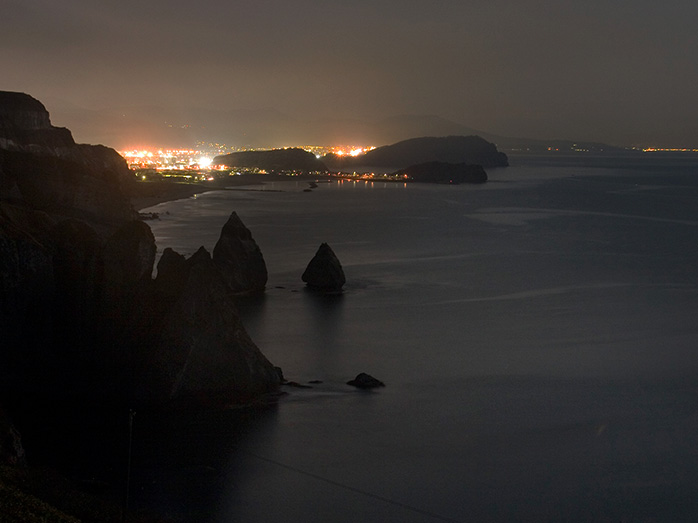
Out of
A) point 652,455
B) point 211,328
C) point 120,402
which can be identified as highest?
point 211,328

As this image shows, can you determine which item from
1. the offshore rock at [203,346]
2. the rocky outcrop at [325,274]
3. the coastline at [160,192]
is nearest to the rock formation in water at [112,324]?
the offshore rock at [203,346]

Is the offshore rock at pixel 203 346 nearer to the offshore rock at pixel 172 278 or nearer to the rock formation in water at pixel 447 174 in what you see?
the offshore rock at pixel 172 278

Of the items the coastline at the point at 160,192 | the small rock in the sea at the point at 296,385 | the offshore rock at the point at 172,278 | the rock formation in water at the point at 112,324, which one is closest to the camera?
the rock formation in water at the point at 112,324

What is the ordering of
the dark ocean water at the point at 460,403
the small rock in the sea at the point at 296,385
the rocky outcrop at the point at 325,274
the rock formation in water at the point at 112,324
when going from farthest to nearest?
the rocky outcrop at the point at 325,274 → the small rock in the sea at the point at 296,385 → the rock formation in water at the point at 112,324 → the dark ocean water at the point at 460,403

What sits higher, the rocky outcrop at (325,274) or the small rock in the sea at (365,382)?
the rocky outcrop at (325,274)

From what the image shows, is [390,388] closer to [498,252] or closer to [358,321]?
[358,321]

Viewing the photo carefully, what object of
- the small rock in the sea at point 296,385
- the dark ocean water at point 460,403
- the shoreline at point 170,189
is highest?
the shoreline at point 170,189

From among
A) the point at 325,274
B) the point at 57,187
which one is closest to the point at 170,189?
the point at 57,187

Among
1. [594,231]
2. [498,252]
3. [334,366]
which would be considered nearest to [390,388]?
[334,366]

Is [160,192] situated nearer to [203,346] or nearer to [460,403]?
[460,403]
